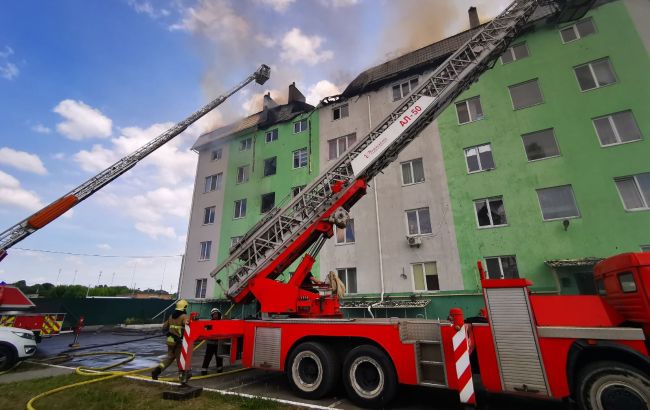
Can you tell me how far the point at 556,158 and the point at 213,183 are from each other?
25.3 metres

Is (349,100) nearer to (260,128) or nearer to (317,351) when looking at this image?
(260,128)

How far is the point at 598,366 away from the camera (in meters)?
4.62

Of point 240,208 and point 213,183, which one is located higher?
point 213,183

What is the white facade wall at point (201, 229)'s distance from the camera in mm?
24234

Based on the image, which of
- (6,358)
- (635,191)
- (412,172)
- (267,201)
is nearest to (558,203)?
(635,191)

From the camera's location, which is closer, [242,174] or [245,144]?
[242,174]

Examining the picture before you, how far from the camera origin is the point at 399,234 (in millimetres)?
17812

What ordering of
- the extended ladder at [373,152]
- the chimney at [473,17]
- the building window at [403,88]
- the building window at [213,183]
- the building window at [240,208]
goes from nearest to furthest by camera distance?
the extended ladder at [373,152] → the building window at [403,88] → the chimney at [473,17] → the building window at [240,208] → the building window at [213,183]

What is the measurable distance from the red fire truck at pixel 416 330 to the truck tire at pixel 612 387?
0.05 ft

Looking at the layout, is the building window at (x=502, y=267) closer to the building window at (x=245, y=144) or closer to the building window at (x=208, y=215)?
the building window at (x=245, y=144)

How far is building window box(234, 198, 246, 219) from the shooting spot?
81.4ft

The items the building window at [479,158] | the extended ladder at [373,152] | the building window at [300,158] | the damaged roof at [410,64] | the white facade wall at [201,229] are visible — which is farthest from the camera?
the white facade wall at [201,229]

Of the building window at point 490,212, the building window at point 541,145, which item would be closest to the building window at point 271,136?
the building window at point 490,212

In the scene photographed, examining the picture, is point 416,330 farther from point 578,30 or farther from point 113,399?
point 578,30
